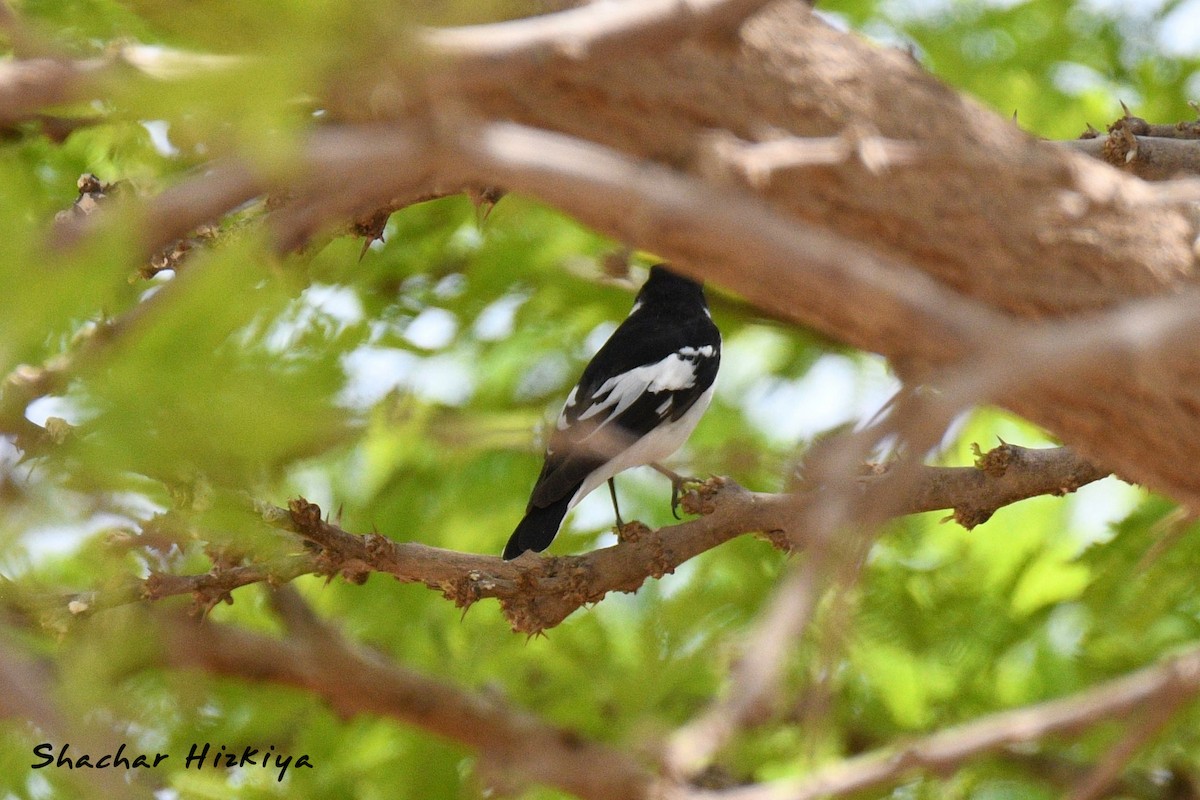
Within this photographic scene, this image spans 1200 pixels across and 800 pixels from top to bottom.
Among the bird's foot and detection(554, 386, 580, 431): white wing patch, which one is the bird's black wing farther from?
the bird's foot

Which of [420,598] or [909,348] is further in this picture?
[420,598]

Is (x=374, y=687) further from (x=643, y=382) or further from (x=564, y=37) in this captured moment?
(x=643, y=382)

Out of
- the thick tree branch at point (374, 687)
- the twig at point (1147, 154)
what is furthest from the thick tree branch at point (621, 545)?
the twig at point (1147, 154)

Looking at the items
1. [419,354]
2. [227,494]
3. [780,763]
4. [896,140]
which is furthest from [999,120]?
[780,763]

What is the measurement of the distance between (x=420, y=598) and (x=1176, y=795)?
9.35ft

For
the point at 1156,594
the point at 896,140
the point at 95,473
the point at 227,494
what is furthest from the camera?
the point at 1156,594

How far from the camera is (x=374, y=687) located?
264 centimetres

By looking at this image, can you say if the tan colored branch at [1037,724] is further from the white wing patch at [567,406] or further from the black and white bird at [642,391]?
the white wing patch at [567,406]

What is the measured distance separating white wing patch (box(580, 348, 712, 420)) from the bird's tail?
33.9 inches

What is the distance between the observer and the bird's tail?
180 inches

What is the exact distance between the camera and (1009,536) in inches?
198

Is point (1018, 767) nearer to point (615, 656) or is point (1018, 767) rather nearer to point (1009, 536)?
point (1009, 536)

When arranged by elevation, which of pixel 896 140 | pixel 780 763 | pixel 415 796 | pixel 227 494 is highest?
pixel 896 140

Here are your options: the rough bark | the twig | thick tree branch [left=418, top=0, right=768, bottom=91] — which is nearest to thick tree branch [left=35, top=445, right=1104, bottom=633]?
the twig
